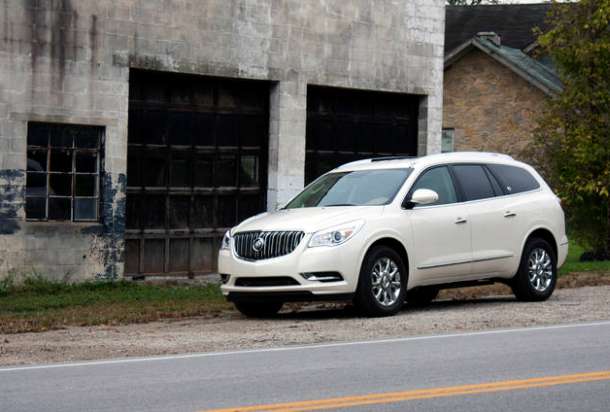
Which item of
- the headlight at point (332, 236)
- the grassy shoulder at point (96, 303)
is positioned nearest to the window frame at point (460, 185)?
the headlight at point (332, 236)

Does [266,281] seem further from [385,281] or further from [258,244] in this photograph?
[385,281]

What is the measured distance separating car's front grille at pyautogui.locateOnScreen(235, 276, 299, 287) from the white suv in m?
0.01

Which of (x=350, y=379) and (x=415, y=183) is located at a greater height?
(x=415, y=183)

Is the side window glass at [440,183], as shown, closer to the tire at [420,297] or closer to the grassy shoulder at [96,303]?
the tire at [420,297]

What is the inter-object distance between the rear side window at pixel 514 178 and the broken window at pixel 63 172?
6.49 metres

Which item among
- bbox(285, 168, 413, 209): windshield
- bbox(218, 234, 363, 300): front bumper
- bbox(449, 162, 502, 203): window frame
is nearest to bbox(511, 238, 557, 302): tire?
bbox(449, 162, 502, 203): window frame

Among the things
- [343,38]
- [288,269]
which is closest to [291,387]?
[288,269]

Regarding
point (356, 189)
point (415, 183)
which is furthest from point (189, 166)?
point (415, 183)

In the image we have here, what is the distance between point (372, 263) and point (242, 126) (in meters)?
7.85

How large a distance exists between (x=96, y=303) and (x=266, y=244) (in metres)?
3.83

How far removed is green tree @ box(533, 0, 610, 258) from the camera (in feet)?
94.7

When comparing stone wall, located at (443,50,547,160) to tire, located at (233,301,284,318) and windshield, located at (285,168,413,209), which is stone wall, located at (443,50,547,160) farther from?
tire, located at (233,301,284,318)

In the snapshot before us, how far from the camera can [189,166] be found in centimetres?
2180

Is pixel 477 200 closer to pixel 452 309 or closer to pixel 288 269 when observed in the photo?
pixel 452 309
